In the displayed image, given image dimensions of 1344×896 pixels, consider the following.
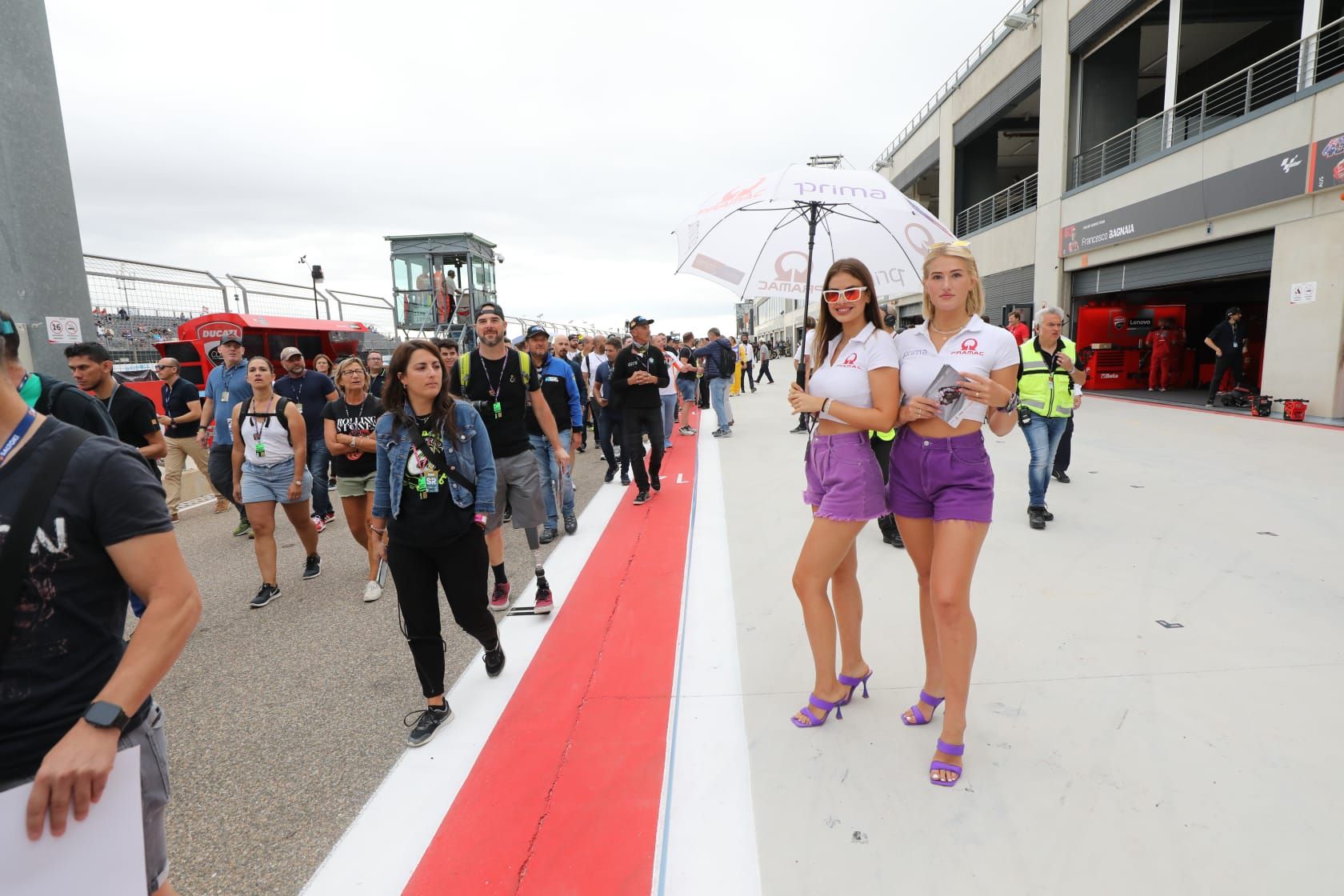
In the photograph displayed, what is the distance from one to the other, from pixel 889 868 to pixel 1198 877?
93 centimetres

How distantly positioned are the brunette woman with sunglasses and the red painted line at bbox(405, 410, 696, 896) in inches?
33.8

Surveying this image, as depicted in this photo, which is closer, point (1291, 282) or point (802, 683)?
point (802, 683)

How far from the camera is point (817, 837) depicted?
2275 mm

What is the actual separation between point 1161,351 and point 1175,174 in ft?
16.9

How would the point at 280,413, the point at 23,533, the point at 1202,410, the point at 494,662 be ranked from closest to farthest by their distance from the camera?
1. the point at 23,533
2. the point at 494,662
3. the point at 280,413
4. the point at 1202,410

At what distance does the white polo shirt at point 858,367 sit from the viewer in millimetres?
2623

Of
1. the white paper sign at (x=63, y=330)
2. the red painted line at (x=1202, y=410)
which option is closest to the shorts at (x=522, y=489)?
the white paper sign at (x=63, y=330)

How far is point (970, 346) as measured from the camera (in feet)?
8.41

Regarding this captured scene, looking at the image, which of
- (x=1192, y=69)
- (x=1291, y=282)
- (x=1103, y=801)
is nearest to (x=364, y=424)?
(x=1103, y=801)

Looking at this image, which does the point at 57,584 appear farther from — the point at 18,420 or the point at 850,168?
the point at 850,168

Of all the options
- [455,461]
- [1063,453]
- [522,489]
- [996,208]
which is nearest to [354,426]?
[522,489]

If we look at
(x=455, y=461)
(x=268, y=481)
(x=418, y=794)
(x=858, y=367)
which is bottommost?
(x=418, y=794)

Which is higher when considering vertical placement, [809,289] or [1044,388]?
→ [809,289]

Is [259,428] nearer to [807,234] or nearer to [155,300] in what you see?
[807,234]
